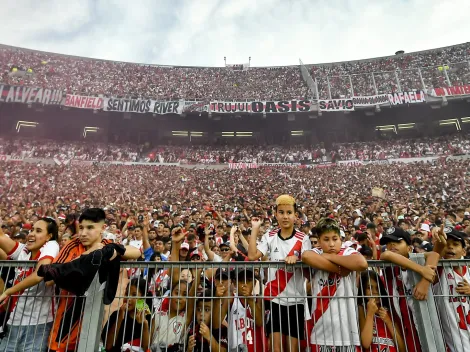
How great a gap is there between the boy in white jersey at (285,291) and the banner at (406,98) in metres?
27.1

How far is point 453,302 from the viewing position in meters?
2.67

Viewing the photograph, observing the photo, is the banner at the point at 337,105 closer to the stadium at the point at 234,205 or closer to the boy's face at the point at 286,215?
the stadium at the point at 234,205

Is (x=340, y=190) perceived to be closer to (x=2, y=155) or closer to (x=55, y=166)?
(x=55, y=166)

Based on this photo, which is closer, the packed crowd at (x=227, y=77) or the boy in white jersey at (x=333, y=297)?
the boy in white jersey at (x=333, y=297)

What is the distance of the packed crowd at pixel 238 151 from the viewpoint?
2480 centimetres

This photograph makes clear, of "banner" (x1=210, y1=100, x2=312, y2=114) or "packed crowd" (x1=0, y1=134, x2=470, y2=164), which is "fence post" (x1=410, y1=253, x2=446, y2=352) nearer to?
"packed crowd" (x1=0, y1=134, x2=470, y2=164)

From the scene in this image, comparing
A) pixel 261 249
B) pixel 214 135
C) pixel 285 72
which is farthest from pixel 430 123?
pixel 261 249

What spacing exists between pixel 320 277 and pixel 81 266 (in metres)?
1.94

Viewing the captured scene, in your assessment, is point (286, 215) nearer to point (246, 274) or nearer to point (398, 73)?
point (246, 274)

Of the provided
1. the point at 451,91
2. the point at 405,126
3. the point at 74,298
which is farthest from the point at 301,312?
the point at 405,126

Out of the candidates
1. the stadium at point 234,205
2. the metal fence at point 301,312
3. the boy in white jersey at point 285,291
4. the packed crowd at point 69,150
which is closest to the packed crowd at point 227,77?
the stadium at point 234,205

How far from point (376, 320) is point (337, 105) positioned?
85.4 feet

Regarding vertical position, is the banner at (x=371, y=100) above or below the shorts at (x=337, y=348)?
above

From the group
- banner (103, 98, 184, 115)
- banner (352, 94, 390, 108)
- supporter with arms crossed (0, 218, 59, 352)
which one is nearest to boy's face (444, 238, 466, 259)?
supporter with arms crossed (0, 218, 59, 352)
